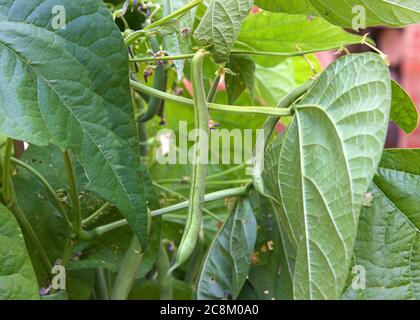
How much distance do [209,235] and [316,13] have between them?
306 millimetres

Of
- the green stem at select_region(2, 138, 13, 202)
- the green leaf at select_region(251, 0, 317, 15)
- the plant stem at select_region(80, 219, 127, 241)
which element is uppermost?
the green leaf at select_region(251, 0, 317, 15)

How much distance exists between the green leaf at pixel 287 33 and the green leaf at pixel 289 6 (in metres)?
0.13

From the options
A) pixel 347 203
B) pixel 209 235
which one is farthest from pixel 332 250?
pixel 209 235

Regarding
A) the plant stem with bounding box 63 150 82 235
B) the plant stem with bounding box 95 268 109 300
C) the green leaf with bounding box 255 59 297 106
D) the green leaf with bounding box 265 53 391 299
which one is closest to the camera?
the green leaf with bounding box 265 53 391 299

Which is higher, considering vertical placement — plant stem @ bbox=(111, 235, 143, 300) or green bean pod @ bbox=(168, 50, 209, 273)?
green bean pod @ bbox=(168, 50, 209, 273)

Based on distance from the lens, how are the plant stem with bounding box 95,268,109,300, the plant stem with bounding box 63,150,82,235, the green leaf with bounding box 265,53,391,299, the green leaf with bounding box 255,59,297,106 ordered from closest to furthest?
the green leaf with bounding box 265,53,391,299, the plant stem with bounding box 63,150,82,235, the plant stem with bounding box 95,268,109,300, the green leaf with bounding box 255,59,297,106

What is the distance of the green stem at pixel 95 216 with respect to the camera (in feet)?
1.44

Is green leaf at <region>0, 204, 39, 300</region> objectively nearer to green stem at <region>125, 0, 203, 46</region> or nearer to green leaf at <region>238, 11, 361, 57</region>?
green stem at <region>125, 0, 203, 46</region>

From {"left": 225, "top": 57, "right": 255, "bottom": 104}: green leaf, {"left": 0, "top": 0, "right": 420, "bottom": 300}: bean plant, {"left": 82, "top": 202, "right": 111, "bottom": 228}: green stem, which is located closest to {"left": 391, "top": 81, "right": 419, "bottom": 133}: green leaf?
{"left": 0, "top": 0, "right": 420, "bottom": 300}: bean plant

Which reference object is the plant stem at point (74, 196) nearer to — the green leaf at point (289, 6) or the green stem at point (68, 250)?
the green stem at point (68, 250)

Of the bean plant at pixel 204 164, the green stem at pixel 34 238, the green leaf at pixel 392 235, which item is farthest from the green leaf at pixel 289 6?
the green stem at pixel 34 238

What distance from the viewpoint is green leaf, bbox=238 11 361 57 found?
53cm

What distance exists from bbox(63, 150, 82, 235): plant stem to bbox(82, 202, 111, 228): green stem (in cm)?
2

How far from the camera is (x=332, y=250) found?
293 mm
